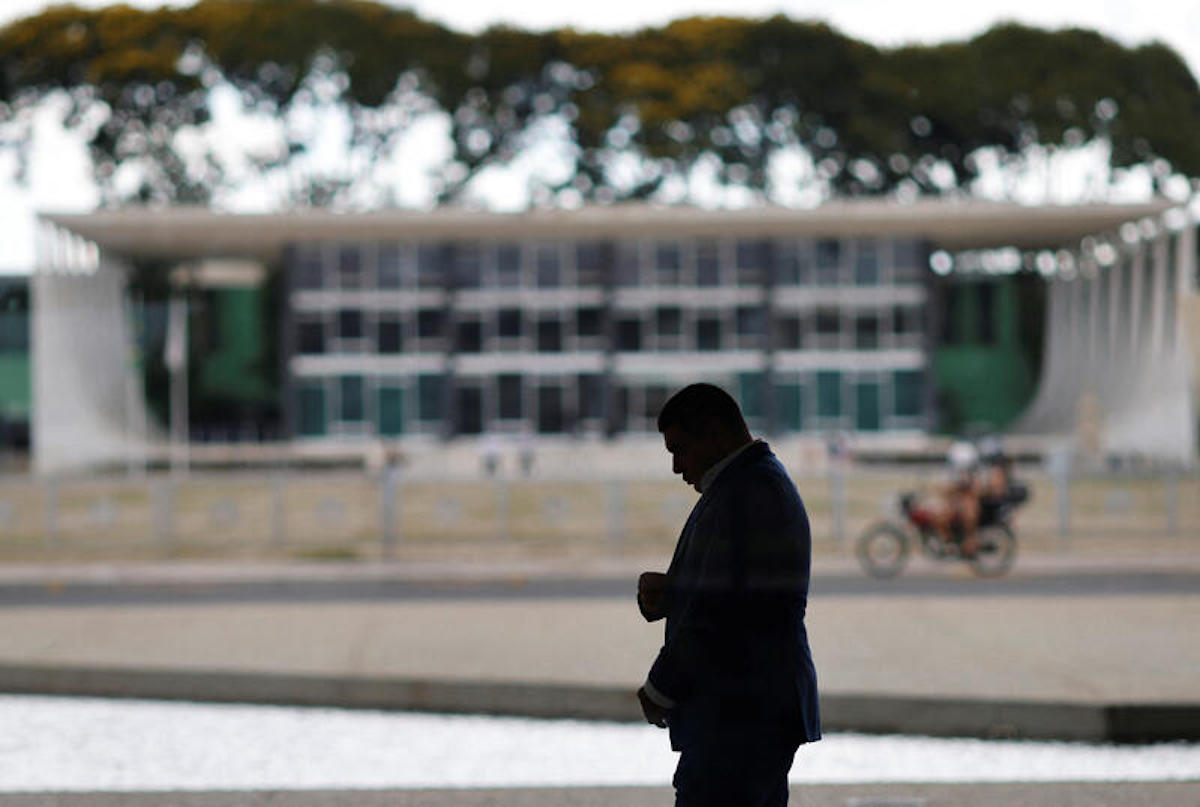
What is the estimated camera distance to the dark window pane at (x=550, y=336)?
51.6 metres

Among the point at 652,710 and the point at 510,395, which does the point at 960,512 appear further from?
the point at 510,395

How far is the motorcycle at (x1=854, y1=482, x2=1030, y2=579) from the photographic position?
1623cm

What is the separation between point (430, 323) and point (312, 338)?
4065 millimetres

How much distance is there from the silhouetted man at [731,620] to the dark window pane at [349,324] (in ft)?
160

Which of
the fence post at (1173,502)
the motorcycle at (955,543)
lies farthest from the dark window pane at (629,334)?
the motorcycle at (955,543)

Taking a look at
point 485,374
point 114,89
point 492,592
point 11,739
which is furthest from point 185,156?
point 11,739

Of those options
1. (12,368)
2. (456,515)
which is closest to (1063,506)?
(456,515)

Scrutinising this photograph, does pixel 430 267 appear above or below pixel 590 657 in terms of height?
above

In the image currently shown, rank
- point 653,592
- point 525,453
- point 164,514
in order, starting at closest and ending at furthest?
point 653,592, point 164,514, point 525,453

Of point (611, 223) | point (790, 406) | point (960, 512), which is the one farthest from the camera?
point (790, 406)

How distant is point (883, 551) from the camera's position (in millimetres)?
16359

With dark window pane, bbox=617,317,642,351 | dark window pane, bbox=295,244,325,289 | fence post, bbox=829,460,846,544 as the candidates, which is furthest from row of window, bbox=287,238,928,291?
fence post, bbox=829,460,846,544

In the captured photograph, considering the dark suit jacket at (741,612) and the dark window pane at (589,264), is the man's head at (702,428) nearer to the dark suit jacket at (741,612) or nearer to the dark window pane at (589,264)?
the dark suit jacket at (741,612)

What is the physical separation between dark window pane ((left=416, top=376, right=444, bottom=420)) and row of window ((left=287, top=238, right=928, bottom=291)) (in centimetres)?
328
